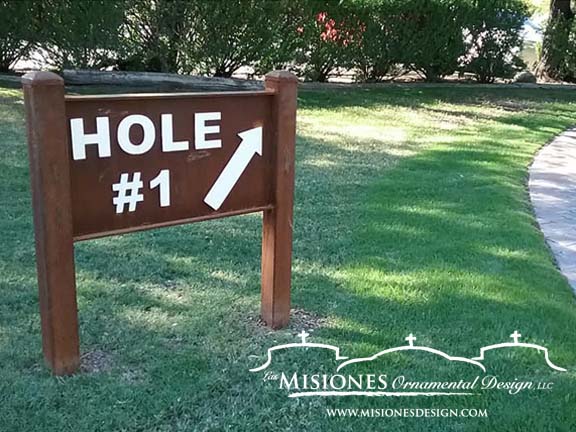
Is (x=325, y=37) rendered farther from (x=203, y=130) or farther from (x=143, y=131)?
(x=143, y=131)

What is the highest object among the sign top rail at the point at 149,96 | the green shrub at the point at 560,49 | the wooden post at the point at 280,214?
the green shrub at the point at 560,49

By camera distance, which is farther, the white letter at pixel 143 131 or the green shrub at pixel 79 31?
the green shrub at pixel 79 31

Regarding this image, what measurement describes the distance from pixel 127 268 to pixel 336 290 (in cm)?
116

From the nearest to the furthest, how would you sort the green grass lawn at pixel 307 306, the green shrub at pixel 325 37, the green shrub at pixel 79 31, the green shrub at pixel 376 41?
the green grass lawn at pixel 307 306, the green shrub at pixel 79 31, the green shrub at pixel 325 37, the green shrub at pixel 376 41

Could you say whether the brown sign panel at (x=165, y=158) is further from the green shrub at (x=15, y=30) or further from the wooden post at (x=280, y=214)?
the green shrub at (x=15, y=30)

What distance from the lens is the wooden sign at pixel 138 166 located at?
101 inches

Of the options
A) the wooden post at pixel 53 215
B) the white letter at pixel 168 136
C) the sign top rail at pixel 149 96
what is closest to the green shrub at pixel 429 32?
the sign top rail at pixel 149 96

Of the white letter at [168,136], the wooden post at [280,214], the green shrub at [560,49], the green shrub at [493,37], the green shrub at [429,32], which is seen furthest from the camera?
the green shrub at [560,49]

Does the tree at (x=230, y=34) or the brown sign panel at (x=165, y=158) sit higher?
the tree at (x=230, y=34)

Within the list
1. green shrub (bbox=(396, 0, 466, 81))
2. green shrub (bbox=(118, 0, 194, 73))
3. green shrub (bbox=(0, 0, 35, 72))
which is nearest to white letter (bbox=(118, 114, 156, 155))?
green shrub (bbox=(118, 0, 194, 73))

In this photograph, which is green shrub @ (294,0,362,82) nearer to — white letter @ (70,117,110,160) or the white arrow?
the white arrow

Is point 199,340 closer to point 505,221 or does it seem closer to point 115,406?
point 115,406

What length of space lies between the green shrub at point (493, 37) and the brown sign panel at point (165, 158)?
10.1 meters

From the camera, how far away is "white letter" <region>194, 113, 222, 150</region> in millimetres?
2910
